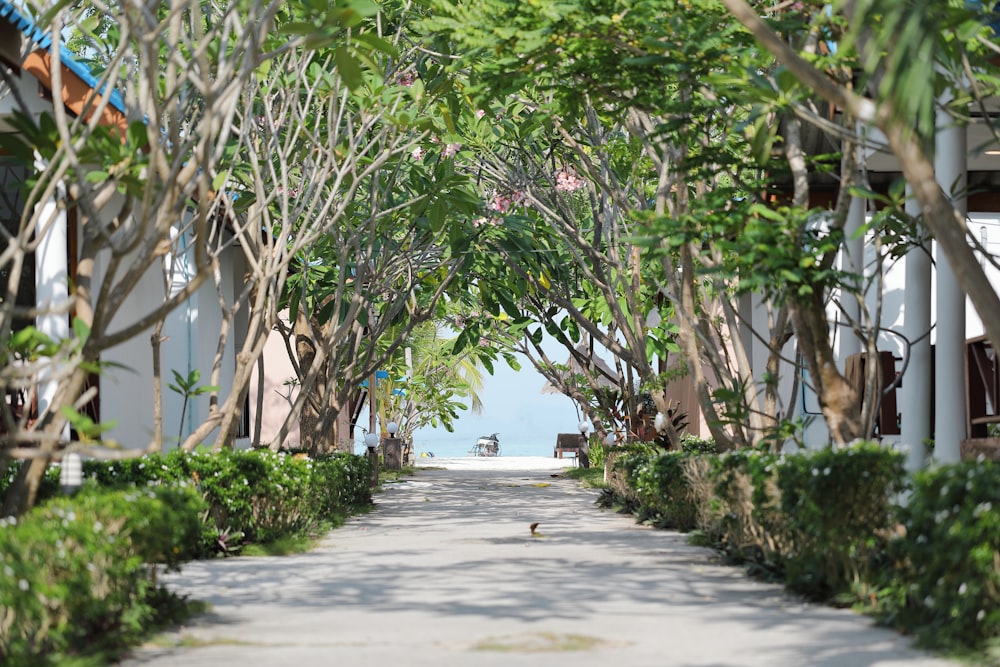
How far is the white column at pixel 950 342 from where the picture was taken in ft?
38.2

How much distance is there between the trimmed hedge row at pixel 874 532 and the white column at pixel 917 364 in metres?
1.92

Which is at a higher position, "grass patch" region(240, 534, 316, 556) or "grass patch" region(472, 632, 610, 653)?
"grass patch" region(240, 534, 316, 556)

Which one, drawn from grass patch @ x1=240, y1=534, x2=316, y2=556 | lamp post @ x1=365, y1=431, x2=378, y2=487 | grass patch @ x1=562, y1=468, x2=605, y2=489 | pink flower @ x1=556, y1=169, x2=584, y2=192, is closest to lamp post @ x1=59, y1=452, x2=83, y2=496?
grass patch @ x1=240, y1=534, x2=316, y2=556

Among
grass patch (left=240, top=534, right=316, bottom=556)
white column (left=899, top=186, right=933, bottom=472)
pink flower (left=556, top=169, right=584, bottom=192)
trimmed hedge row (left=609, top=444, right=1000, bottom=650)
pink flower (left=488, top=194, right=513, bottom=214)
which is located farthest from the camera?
pink flower (left=488, top=194, right=513, bottom=214)

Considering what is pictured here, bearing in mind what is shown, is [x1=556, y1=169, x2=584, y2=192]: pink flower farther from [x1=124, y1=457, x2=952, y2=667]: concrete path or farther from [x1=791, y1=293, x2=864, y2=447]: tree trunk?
[x1=791, y1=293, x2=864, y2=447]: tree trunk

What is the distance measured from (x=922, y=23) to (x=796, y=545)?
4574 mm

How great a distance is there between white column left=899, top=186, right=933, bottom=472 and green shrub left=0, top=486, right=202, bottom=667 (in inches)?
284

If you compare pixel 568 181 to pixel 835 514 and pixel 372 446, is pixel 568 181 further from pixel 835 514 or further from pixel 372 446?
pixel 835 514

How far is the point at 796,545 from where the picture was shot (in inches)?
368

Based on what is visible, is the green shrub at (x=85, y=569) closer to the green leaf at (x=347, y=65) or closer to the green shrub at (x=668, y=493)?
the green leaf at (x=347, y=65)

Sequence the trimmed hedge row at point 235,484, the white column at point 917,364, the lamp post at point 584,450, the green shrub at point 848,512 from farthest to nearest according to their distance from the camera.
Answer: the lamp post at point 584,450, the white column at point 917,364, the trimmed hedge row at point 235,484, the green shrub at point 848,512

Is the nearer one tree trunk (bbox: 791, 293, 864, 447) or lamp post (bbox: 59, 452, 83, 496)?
lamp post (bbox: 59, 452, 83, 496)

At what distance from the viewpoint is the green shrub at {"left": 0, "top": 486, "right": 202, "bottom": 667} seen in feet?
18.5

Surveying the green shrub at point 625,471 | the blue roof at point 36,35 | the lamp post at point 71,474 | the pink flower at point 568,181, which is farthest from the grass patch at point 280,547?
the pink flower at point 568,181
